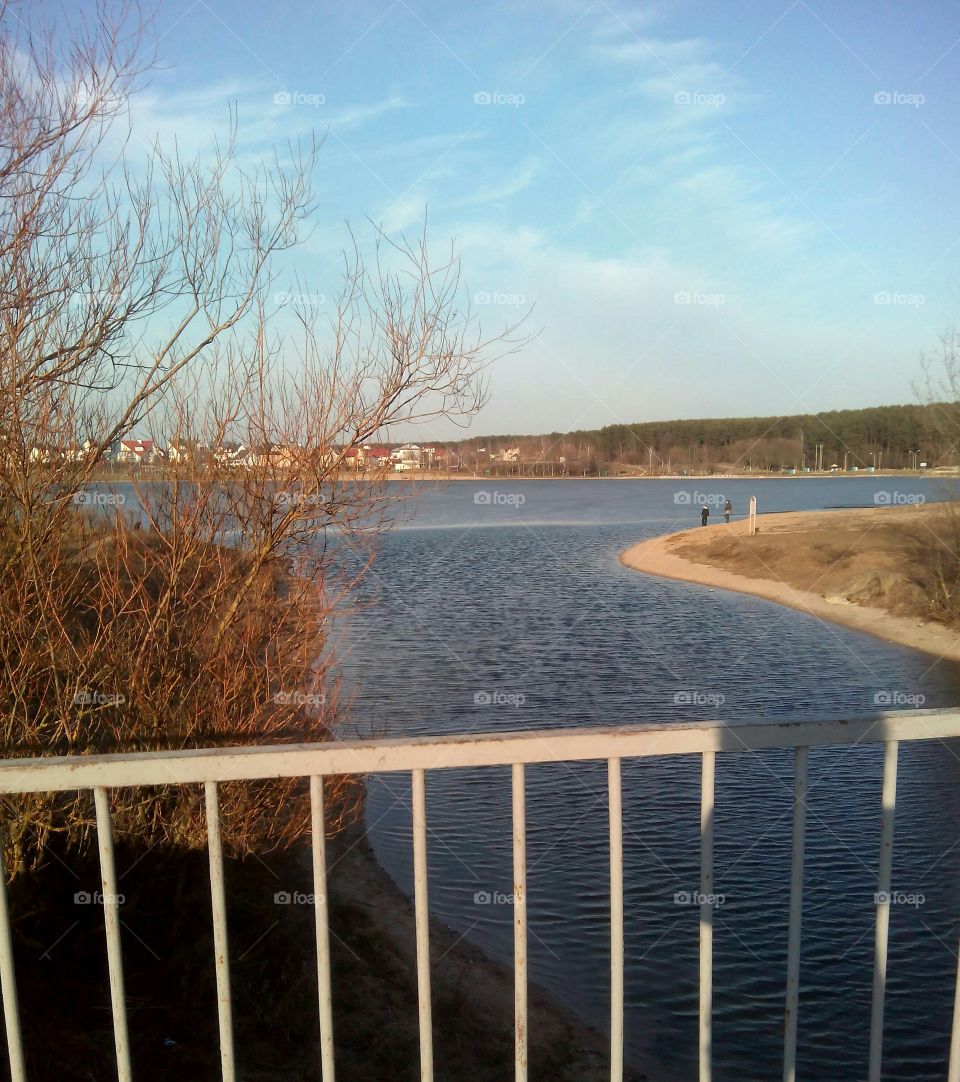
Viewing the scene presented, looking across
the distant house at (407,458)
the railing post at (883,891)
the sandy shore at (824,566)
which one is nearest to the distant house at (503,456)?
the distant house at (407,458)

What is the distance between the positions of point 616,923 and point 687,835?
8388mm

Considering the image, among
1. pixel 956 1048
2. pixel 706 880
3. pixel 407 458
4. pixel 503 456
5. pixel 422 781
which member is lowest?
pixel 956 1048

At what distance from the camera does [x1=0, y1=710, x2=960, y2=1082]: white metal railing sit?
6.59ft

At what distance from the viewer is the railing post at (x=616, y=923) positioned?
2042mm

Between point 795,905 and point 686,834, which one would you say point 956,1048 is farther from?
point 686,834

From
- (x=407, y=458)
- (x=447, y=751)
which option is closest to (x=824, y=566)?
(x=407, y=458)

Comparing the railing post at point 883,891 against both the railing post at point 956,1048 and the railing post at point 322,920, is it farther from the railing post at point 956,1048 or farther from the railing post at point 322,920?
the railing post at point 322,920

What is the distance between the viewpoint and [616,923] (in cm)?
215

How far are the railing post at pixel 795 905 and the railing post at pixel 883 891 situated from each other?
0.60 feet

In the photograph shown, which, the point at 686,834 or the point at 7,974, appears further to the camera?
the point at 686,834

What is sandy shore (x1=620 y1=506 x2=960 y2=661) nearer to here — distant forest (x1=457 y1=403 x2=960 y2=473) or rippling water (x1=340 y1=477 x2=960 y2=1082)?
rippling water (x1=340 y1=477 x2=960 y2=1082)

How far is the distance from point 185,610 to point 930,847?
27.1 ft

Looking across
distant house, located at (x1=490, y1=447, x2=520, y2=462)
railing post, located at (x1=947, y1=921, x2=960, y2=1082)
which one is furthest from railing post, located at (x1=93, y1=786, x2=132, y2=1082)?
distant house, located at (x1=490, y1=447, x2=520, y2=462)

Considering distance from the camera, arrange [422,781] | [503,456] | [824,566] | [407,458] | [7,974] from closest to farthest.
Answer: [7,974]
[422,781]
[407,458]
[503,456]
[824,566]
